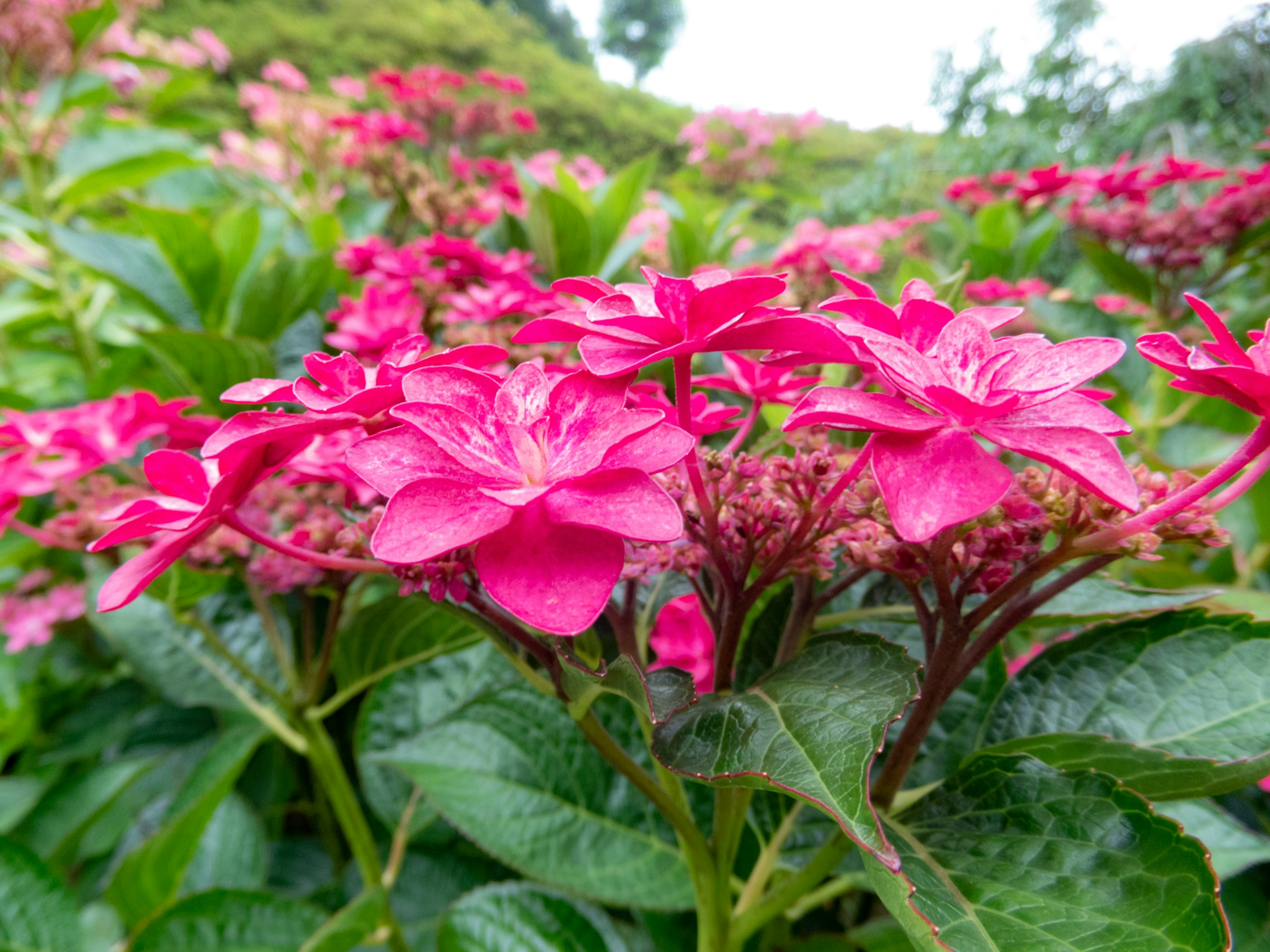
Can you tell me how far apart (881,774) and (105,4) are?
1537 millimetres

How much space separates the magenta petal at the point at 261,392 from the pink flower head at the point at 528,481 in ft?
0.28

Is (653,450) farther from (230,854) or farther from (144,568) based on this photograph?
(230,854)

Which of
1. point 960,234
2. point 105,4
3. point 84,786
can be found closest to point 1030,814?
point 84,786

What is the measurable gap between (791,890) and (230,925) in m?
0.50

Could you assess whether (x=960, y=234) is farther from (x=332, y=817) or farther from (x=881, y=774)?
(x=332, y=817)

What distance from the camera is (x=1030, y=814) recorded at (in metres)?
0.37

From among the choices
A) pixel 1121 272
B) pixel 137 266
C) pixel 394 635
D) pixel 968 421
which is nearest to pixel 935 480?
pixel 968 421

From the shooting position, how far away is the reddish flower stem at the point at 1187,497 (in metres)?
0.31

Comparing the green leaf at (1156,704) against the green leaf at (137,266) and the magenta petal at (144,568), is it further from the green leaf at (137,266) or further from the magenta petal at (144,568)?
the green leaf at (137,266)

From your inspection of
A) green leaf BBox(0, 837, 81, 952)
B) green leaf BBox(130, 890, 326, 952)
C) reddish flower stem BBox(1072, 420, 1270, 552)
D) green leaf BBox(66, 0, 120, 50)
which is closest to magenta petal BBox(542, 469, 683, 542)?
reddish flower stem BBox(1072, 420, 1270, 552)

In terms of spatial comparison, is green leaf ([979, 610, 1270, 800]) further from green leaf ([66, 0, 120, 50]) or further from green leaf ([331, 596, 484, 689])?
green leaf ([66, 0, 120, 50])

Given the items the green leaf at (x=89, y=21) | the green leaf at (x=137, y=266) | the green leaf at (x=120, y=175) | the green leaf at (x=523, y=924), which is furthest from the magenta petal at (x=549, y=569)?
the green leaf at (x=89, y=21)

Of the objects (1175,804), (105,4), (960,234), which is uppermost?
(105,4)

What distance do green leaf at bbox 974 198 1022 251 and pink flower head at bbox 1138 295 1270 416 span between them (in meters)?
1.27
